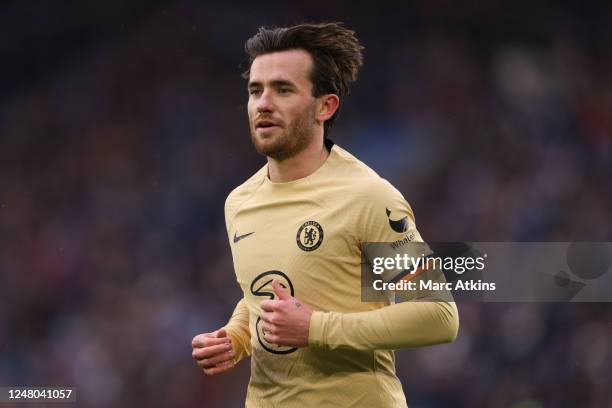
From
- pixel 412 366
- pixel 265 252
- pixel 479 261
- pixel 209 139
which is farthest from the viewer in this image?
pixel 209 139

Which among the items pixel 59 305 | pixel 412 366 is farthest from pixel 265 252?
pixel 59 305

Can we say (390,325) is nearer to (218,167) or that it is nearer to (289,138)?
(289,138)

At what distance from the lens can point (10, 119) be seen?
6.93m

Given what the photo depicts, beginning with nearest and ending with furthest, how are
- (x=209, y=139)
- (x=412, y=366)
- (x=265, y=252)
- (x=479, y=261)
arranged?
(x=265, y=252) < (x=479, y=261) < (x=412, y=366) < (x=209, y=139)

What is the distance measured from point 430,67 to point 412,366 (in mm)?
2417

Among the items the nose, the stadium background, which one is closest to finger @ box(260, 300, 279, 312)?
the nose

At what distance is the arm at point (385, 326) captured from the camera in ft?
7.96

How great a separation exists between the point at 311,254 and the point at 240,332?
1.51ft

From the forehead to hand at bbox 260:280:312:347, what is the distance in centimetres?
75

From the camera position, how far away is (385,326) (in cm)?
244

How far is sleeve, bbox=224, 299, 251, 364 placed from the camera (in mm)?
2836

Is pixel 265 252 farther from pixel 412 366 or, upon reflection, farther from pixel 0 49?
pixel 0 49

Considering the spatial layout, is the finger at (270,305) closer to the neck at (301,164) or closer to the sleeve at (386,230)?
the sleeve at (386,230)

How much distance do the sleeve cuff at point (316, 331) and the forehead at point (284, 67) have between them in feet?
2.61
